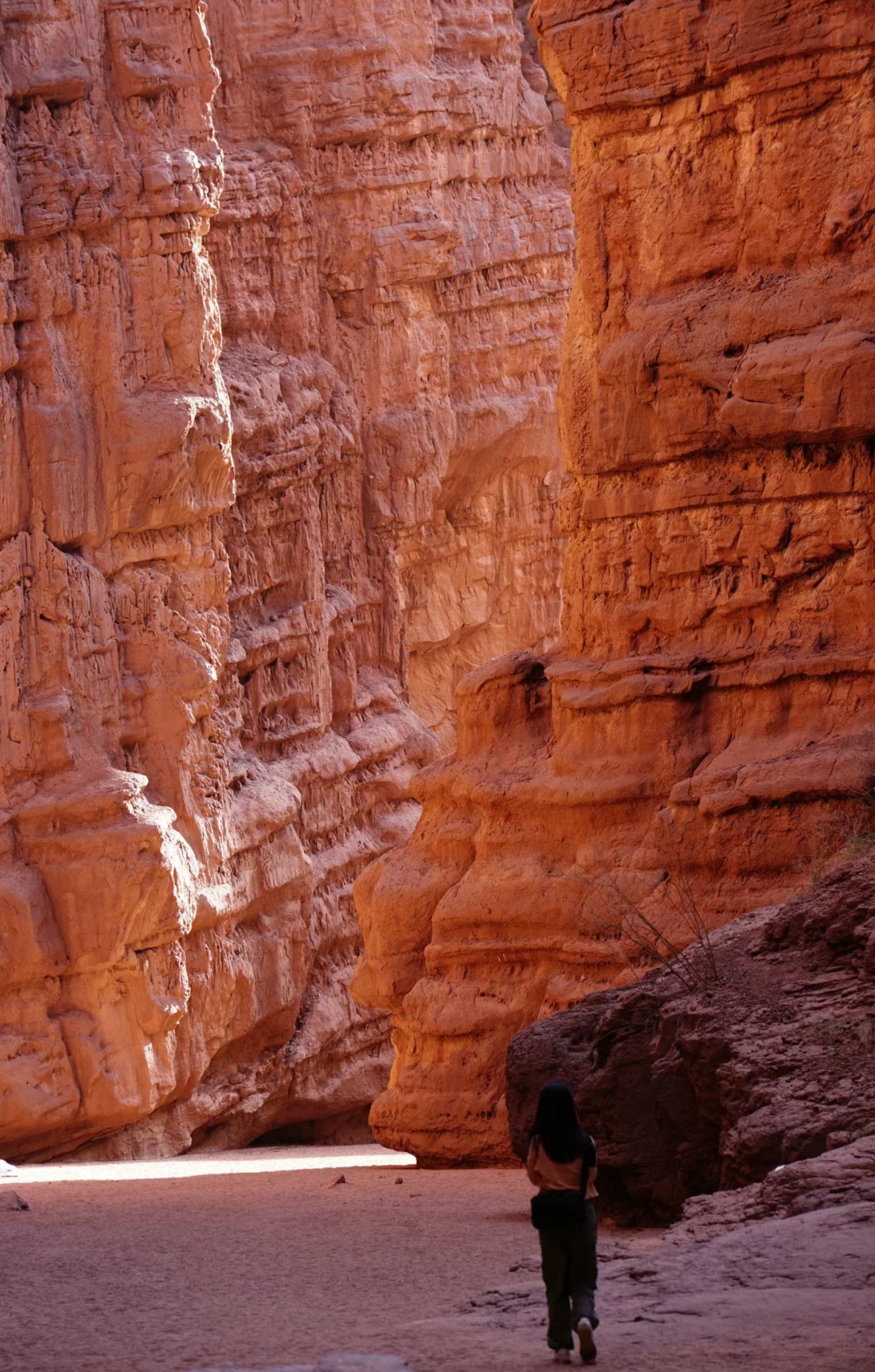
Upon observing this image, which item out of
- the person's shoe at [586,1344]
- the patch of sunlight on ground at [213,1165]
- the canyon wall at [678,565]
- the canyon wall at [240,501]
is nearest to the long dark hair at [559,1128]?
the person's shoe at [586,1344]

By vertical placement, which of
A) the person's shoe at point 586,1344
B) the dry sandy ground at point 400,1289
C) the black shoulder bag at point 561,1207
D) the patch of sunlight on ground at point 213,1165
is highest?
the black shoulder bag at point 561,1207

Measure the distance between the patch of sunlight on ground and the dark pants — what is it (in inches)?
274

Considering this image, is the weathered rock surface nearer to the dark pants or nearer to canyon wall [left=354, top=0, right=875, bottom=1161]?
the dark pants

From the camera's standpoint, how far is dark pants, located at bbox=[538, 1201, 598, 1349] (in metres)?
6.51

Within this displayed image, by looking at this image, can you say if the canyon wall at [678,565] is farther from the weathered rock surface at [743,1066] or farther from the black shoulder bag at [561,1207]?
the black shoulder bag at [561,1207]

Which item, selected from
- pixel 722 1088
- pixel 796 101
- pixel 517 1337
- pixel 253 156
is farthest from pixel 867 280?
pixel 253 156

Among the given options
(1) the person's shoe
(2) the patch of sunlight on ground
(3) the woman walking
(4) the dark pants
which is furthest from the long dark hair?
(2) the patch of sunlight on ground

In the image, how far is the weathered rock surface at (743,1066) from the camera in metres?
8.32

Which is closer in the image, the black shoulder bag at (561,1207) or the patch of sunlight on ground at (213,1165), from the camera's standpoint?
the black shoulder bag at (561,1207)

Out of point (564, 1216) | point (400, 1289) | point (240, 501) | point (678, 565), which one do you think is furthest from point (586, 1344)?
point (240, 501)

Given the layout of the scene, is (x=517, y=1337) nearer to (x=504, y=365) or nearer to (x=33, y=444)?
(x=33, y=444)

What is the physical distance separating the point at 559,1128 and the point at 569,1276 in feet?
1.68

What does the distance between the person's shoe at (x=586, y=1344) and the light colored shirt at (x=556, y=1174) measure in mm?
635

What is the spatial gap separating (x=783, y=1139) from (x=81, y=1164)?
11.2 m
